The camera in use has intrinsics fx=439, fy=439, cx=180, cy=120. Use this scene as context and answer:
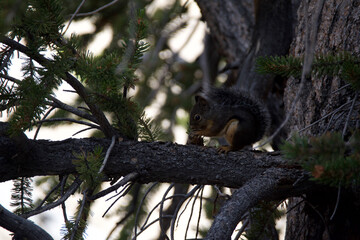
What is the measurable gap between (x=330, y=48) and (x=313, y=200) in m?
0.71

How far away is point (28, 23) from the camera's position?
A: 51.4 inches

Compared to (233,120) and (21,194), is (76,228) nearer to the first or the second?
(21,194)

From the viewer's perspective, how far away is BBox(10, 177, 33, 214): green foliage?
171 centimetres

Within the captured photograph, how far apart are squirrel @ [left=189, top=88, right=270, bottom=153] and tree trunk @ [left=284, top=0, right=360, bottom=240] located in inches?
7.4

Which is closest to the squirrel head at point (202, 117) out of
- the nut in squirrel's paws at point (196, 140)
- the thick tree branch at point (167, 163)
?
the nut in squirrel's paws at point (196, 140)

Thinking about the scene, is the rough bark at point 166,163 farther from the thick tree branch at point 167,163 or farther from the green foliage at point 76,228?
the green foliage at point 76,228

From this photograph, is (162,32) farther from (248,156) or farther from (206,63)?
(248,156)

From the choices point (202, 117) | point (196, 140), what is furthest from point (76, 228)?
point (202, 117)

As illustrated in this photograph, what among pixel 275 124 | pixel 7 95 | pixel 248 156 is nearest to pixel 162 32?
pixel 275 124

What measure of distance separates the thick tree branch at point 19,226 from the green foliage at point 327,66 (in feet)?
2.93

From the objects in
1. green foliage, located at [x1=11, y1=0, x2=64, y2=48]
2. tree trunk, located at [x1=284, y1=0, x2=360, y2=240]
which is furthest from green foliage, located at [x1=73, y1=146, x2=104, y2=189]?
tree trunk, located at [x1=284, y1=0, x2=360, y2=240]

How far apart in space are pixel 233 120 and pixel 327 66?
104 centimetres

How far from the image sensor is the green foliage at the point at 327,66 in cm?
135

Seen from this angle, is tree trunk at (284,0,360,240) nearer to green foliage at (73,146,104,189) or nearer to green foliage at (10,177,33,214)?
green foliage at (73,146,104,189)
